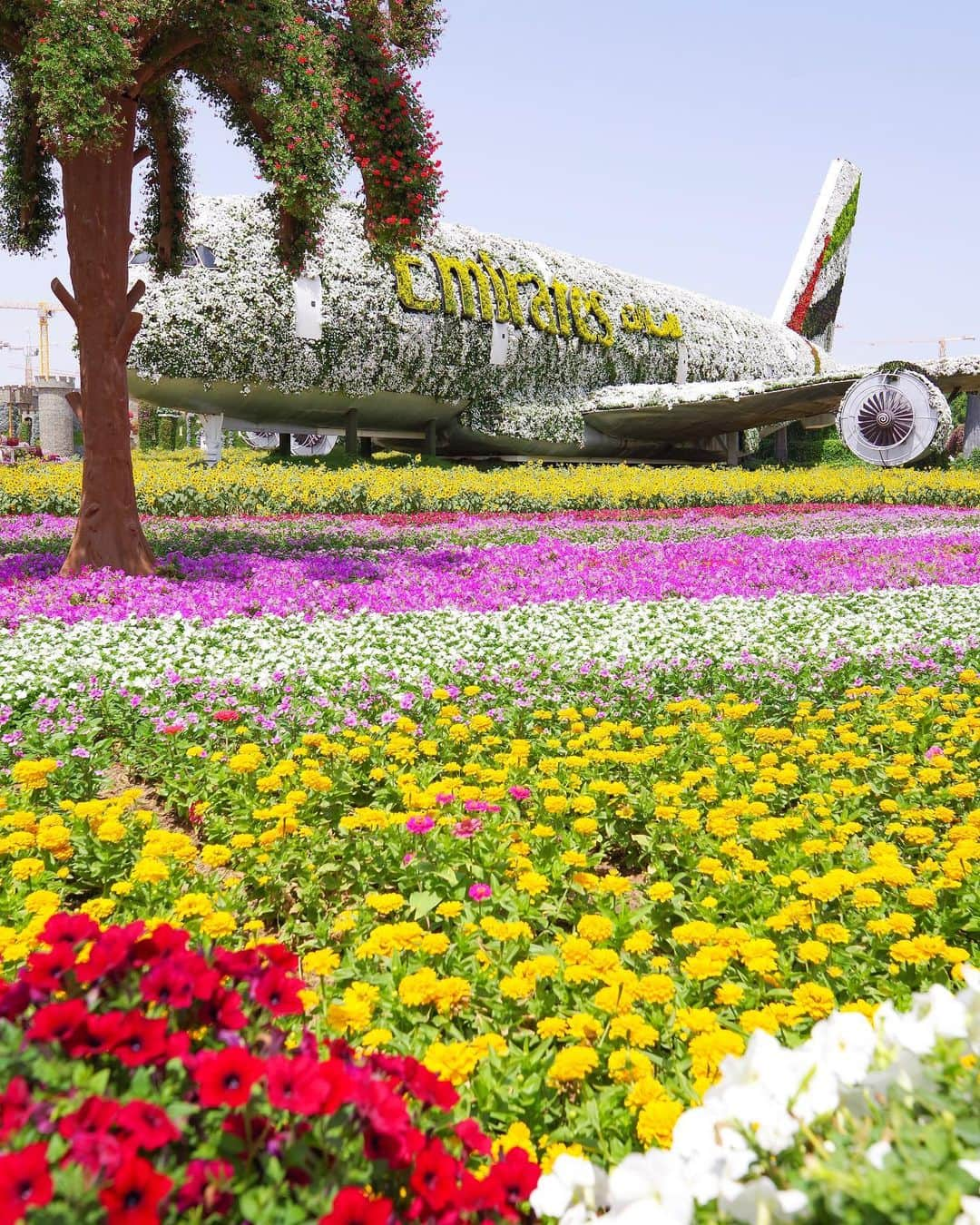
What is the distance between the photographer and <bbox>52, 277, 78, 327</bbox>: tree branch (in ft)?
35.5

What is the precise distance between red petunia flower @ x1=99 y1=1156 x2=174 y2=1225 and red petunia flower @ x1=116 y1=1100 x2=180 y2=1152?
0.12 ft

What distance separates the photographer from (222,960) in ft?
6.53

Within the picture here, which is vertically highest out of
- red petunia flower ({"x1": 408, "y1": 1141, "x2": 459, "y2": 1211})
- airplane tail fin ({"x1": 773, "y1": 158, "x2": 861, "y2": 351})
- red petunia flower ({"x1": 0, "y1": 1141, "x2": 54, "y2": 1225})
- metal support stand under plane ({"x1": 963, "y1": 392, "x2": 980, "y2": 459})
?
airplane tail fin ({"x1": 773, "y1": 158, "x2": 861, "y2": 351})

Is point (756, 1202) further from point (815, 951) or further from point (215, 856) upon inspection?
point (215, 856)

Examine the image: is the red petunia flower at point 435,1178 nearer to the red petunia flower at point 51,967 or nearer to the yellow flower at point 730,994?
the red petunia flower at point 51,967

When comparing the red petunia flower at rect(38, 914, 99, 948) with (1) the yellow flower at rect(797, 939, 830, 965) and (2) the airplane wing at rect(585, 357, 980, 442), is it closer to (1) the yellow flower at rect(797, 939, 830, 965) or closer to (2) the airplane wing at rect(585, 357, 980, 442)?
(1) the yellow flower at rect(797, 939, 830, 965)

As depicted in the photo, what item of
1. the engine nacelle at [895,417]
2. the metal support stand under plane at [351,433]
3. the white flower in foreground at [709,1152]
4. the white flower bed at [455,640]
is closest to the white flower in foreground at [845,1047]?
the white flower in foreground at [709,1152]

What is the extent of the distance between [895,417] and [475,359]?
12.5 metres

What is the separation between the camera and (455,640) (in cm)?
782

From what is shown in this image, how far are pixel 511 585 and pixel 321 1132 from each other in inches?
371

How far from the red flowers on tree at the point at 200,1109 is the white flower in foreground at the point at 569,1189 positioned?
9cm

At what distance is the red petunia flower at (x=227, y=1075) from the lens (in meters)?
1.56

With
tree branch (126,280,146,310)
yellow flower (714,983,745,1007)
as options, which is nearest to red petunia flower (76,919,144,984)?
yellow flower (714,983,745,1007)

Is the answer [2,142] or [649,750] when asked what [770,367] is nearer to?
[2,142]
